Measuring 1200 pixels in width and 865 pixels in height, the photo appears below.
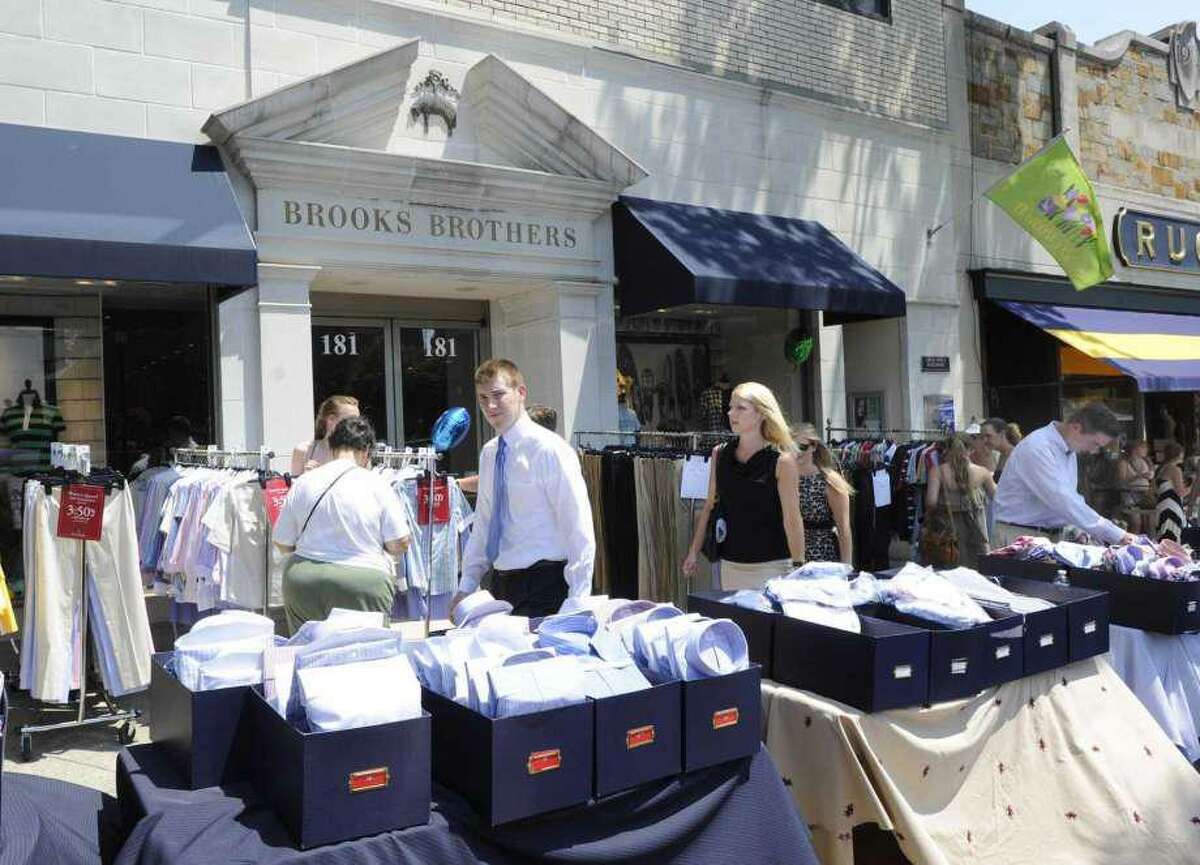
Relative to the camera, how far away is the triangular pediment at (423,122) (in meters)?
7.51

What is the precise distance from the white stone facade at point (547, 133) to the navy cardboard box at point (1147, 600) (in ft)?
17.9

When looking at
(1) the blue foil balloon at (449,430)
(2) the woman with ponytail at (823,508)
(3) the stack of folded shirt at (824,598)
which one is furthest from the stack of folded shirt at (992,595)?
(1) the blue foil balloon at (449,430)

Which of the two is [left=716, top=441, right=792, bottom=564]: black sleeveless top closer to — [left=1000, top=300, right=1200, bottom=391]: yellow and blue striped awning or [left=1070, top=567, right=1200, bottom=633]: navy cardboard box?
[left=1070, top=567, right=1200, bottom=633]: navy cardboard box

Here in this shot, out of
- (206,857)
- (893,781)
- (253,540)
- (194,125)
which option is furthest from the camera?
(194,125)

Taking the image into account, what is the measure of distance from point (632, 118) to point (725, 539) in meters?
5.99

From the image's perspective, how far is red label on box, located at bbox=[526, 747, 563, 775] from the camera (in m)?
2.38

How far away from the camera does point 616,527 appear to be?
25.6 ft

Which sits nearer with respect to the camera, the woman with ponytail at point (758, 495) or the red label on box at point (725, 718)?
the red label on box at point (725, 718)

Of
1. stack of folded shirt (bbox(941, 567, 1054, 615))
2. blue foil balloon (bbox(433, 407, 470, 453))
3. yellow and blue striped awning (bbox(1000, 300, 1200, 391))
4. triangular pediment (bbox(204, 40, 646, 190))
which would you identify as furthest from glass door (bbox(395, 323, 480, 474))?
yellow and blue striped awning (bbox(1000, 300, 1200, 391))

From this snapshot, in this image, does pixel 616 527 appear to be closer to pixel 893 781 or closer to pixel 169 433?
pixel 169 433

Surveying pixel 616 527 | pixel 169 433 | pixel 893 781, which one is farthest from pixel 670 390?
pixel 893 781

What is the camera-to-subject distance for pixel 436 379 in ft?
32.1

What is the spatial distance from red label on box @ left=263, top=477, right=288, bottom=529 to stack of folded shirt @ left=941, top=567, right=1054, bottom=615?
13.0 feet

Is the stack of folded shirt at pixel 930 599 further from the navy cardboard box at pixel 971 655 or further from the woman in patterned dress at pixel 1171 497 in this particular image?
the woman in patterned dress at pixel 1171 497
